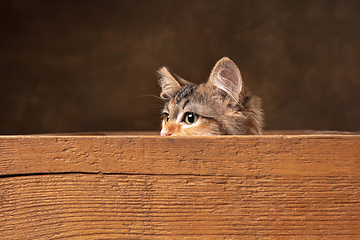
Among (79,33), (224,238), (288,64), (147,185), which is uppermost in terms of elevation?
(79,33)

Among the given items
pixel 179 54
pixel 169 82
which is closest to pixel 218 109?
pixel 169 82

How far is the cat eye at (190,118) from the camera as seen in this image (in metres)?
1.13

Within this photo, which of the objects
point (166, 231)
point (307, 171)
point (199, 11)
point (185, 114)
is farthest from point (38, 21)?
point (307, 171)

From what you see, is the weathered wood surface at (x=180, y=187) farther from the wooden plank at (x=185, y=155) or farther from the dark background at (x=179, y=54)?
the dark background at (x=179, y=54)

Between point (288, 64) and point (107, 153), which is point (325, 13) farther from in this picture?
point (107, 153)

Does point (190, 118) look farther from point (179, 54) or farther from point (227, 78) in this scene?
point (179, 54)

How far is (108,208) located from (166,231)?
6.3 inches

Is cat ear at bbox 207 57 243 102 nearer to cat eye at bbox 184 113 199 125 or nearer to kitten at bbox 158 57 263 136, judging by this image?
kitten at bbox 158 57 263 136

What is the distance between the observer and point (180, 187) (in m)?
0.77

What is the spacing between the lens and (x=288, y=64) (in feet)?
7.55

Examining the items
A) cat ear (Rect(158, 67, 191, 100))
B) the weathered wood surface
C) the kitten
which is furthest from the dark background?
the weathered wood surface

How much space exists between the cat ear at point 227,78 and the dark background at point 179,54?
1.21m

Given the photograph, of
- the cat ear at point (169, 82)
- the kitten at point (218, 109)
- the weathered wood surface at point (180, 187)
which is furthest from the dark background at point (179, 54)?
the weathered wood surface at point (180, 187)

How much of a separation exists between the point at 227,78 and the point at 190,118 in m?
0.20
